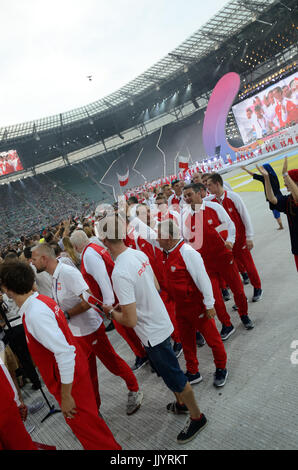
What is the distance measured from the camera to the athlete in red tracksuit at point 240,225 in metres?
3.99

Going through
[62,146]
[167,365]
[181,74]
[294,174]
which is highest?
[181,74]

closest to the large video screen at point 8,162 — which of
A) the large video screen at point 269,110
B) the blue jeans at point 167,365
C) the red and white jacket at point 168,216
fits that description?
the large video screen at point 269,110

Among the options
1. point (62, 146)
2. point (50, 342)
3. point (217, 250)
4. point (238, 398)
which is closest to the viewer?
point (50, 342)

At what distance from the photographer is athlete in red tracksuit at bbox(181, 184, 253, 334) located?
3547 mm

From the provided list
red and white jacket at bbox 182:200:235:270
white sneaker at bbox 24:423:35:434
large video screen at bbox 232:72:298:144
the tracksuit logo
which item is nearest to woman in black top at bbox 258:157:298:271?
red and white jacket at bbox 182:200:235:270

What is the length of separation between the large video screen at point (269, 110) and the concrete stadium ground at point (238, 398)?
100 ft

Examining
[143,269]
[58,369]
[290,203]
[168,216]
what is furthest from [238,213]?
[58,369]

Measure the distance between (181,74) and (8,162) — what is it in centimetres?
2674

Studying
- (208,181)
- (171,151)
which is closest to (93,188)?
(171,151)

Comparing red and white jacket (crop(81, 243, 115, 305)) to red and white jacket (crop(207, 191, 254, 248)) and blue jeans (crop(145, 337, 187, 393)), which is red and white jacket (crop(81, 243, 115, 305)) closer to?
blue jeans (crop(145, 337, 187, 393))

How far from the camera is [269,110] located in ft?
102

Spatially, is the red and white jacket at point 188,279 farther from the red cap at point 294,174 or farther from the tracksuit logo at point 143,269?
the red cap at point 294,174

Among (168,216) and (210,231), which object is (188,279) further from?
(168,216)
